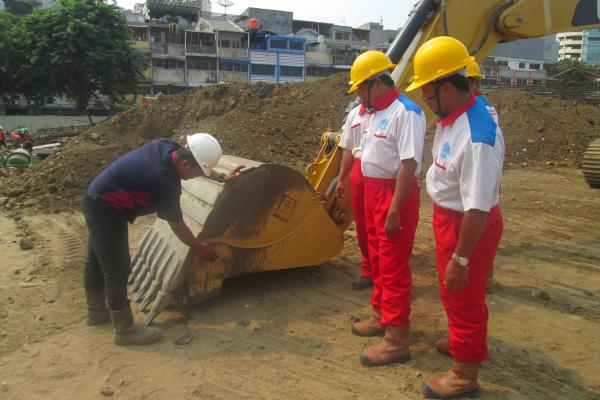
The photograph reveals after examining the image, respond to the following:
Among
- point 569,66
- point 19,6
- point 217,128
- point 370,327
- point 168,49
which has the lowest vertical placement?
point 370,327

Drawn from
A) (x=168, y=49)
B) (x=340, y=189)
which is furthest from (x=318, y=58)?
(x=340, y=189)

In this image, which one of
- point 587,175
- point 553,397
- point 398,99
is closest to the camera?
point 553,397

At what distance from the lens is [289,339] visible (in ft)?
11.7

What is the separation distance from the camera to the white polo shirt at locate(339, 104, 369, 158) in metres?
4.00

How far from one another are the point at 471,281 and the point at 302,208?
1838 mm

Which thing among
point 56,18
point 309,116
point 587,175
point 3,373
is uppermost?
point 56,18

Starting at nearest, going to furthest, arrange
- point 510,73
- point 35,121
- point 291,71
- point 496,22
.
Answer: point 496,22, point 35,121, point 291,71, point 510,73

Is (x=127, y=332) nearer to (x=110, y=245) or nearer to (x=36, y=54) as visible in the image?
(x=110, y=245)

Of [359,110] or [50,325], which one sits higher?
[359,110]

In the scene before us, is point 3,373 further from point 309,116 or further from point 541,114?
point 541,114

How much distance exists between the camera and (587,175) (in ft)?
30.9

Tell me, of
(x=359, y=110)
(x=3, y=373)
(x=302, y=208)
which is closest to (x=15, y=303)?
(x=3, y=373)

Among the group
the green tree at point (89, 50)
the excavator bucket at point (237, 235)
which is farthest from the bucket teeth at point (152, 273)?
the green tree at point (89, 50)

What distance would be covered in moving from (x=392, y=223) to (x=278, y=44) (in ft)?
144
